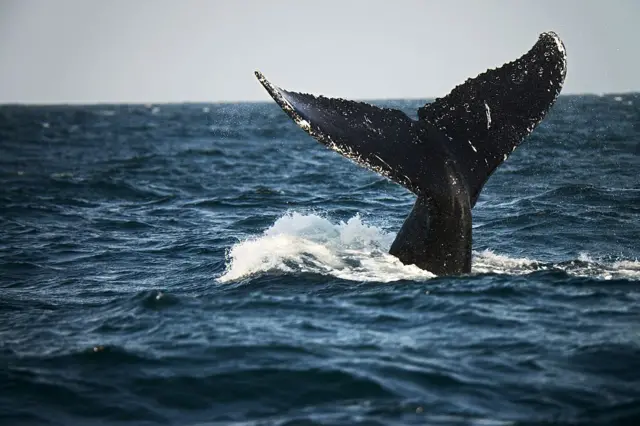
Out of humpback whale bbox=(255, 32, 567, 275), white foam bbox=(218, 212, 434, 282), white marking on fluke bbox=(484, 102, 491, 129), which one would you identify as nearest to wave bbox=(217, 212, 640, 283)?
white foam bbox=(218, 212, 434, 282)

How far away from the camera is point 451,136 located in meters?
8.87

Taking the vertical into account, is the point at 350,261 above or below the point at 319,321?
above

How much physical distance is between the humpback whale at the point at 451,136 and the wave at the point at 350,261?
48 cm

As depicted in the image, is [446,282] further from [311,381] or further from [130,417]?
[130,417]

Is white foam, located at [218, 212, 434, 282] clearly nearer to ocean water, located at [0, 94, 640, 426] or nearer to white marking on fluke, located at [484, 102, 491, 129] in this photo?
ocean water, located at [0, 94, 640, 426]

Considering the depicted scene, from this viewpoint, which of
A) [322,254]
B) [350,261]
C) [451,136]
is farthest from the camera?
[322,254]

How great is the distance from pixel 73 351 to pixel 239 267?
328cm

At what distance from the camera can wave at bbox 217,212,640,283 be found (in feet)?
31.0

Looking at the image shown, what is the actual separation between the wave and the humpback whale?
1.57 feet

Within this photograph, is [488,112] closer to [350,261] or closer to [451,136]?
[451,136]

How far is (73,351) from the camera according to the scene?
294 inches

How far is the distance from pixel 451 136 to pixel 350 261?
2264 millimetres

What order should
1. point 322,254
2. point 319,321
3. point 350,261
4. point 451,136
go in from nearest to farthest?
1. point 319,321
2. point 451,136
3. point 350,261
4. point 322,254

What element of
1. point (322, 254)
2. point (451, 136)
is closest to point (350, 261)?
point (322, 254)
